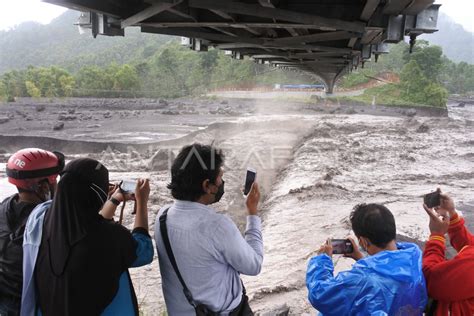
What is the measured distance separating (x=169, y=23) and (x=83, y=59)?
70.2 meters

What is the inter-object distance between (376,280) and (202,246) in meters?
0.85

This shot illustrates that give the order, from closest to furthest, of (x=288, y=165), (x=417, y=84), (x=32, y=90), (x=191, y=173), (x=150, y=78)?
(x=191, y=173) → (x=288, y=165) → (x=32, y=90) → (x=417, y=84) → (x=150, y=78)

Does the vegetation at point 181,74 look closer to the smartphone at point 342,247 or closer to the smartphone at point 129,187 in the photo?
the smartphone at point 129,187

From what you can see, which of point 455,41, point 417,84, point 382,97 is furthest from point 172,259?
point 455,41

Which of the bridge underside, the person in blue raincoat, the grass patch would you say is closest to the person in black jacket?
the person in blue raincoat

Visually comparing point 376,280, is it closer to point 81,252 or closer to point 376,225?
point 376,225

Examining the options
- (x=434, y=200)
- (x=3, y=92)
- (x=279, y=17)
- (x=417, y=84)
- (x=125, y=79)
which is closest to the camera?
(x=434, y=200)

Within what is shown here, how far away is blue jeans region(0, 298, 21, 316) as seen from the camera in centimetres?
185

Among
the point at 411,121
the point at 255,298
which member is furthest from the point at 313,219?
the point at 411,121

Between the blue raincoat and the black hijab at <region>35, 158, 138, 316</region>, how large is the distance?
1.00 meters

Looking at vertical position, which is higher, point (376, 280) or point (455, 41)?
point (455, 41)

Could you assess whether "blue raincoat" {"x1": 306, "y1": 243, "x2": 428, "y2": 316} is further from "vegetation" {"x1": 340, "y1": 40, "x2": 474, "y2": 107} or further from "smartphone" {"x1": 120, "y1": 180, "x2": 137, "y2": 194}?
"vegetation" {"x1": 340, "y1": 40, "x2": 474, "y2": 107}

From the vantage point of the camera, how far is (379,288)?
171 centimetres

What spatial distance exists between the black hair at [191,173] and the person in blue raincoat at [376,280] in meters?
0.78
